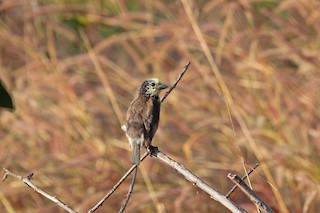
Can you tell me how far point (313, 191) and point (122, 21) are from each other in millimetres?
1370

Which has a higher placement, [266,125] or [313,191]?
[266,125]

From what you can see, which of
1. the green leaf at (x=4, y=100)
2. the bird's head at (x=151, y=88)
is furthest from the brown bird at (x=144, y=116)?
the green leaf at (x=4, y=100)

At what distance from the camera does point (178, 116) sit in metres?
3.66

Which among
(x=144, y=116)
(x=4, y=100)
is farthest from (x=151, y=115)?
(x=4, y=100)

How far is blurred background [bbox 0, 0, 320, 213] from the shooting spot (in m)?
3.14

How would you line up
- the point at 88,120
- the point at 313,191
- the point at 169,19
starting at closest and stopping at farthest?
the point at 313,191
the point at 88,120
the point at 169,19

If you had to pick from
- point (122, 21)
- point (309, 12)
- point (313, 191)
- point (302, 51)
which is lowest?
point (313, 191)

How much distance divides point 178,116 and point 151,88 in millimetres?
1692

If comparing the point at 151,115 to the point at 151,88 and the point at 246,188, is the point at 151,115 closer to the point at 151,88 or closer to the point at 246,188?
the point at 151,88

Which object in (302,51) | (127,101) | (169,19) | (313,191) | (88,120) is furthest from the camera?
(169,19)

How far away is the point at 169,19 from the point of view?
4.13 metres

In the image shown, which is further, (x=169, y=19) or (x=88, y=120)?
(x=169, y=19)

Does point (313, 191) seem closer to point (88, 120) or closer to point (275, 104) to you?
point (275, 104)

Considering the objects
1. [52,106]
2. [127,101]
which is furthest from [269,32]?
[52,106]
